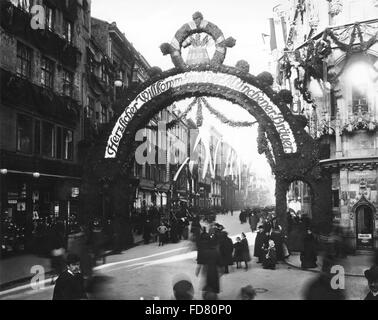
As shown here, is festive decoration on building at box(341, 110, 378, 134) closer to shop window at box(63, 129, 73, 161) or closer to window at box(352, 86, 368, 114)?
window at box(352, 86, 368, 114)

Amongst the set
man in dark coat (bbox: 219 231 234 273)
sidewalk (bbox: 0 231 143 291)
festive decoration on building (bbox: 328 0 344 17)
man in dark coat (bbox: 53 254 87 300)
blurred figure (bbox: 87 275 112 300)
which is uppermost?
festive decoration on building (bbox: 328 0 344 17)

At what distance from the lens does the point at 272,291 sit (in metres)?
12.0

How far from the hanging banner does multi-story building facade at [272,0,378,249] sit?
802 centimetres

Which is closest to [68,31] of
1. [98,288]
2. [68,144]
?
[68,144]

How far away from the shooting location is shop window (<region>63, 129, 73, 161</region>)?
81.7 ft

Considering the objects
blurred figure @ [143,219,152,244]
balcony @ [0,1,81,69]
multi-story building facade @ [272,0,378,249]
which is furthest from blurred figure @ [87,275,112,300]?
multi-story building facade @ [272,0,378,249]

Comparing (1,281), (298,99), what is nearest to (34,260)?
(1,281)

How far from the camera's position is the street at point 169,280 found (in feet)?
37.3

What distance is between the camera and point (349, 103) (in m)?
21.5

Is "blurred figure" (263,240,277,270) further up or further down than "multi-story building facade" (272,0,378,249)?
further down

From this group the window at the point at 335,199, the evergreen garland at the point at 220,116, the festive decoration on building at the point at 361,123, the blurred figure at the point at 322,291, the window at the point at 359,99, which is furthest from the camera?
the window at the point at 335,199

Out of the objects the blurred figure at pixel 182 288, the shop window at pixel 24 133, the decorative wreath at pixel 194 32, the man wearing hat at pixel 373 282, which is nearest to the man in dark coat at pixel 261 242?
the decorative wreath at pixel 194 32

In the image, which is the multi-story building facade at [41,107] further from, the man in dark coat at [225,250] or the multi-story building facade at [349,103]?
the multi-story building facade at [349,103]

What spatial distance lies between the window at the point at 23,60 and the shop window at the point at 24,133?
2.14 m
